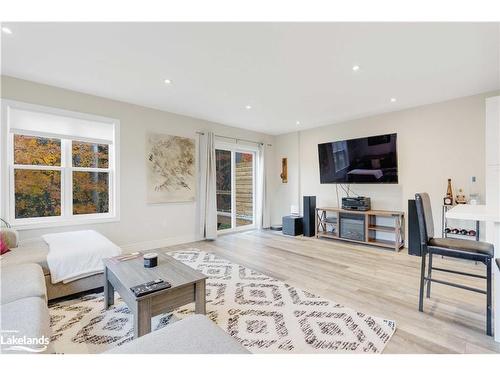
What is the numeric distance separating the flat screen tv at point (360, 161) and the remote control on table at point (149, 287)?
13.1 ft

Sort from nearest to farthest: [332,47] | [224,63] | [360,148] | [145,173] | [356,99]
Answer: [332,47] < [224,63] < [356,99] < [145,173] < [360,148]

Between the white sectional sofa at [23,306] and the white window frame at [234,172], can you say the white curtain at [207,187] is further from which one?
the white sectional sofa at [23,306]

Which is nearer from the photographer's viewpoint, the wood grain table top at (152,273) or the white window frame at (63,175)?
the wood grain table top at (152,273)

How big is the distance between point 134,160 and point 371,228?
424 cm

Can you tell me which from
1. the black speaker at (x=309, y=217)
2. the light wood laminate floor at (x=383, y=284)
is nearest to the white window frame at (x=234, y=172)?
the light wood laminate floor at (x=383, y=284)

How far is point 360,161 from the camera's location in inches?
179

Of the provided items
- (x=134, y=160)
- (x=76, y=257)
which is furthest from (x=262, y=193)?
(x=76, y=257)

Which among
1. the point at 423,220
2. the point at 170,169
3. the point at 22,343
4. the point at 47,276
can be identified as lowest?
the point at 47,276

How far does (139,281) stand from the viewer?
5.69 ft

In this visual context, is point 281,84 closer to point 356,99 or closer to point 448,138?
point 356,99

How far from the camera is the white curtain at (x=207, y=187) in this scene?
4805 mm

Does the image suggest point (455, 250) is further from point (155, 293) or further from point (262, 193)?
point (262, 193)
